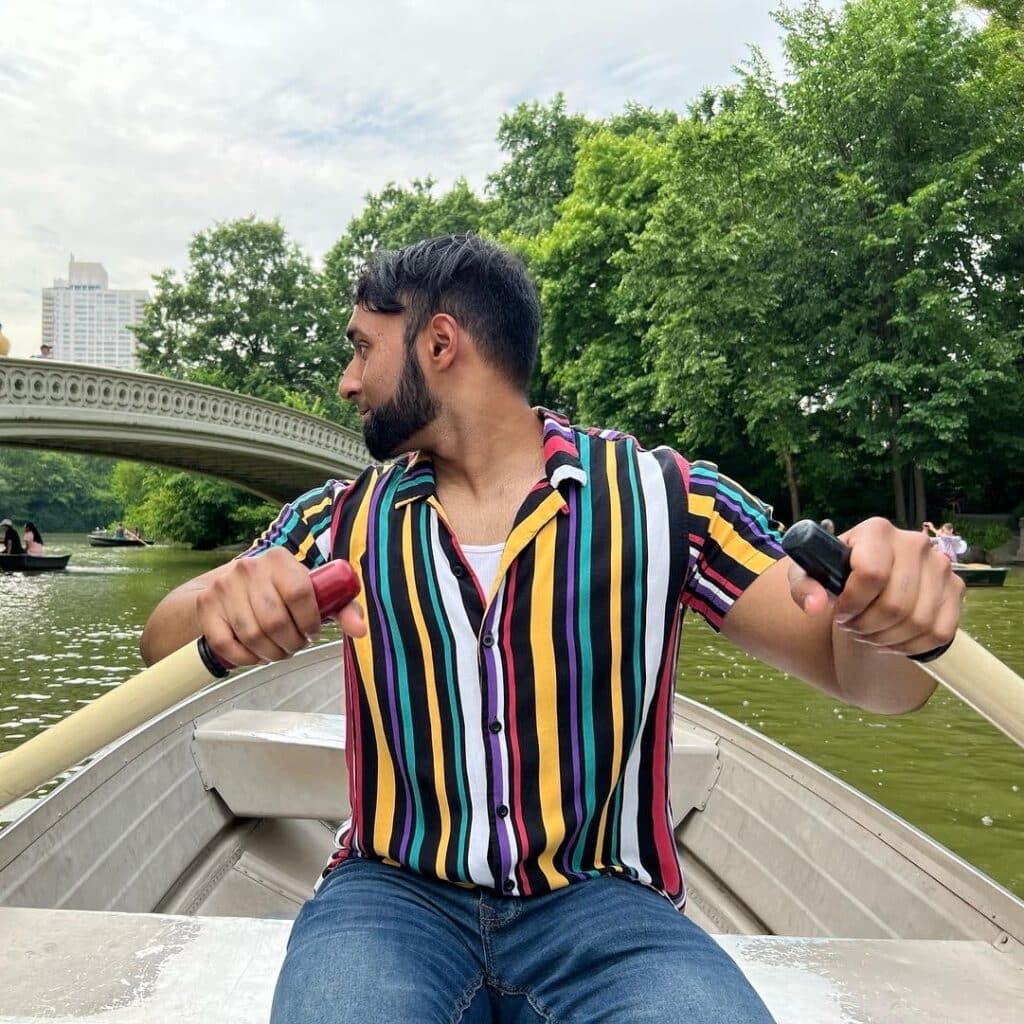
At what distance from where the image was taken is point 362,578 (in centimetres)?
116

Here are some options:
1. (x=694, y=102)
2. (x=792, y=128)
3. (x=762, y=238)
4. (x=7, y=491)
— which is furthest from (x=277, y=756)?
(x=7, y=491)

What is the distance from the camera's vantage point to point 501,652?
42.1 inches

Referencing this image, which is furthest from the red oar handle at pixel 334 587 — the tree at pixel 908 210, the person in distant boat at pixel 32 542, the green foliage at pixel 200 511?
the green foliage at pixel 200 511

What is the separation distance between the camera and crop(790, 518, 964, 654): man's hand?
2.68 ft

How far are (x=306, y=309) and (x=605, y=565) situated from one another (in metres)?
31.6

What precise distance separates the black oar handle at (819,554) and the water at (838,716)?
316cm

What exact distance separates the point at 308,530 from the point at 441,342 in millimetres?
295

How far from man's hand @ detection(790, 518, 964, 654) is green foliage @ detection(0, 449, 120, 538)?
5545cm

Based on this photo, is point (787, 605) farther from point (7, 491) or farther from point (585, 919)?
point (7, 491)

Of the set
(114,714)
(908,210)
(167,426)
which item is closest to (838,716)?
(114,714)

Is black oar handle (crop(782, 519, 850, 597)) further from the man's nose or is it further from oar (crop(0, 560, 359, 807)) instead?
the man's nose

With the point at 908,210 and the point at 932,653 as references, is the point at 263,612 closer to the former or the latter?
the point at 932,653

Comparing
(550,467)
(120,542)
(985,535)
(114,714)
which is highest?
(550,467)

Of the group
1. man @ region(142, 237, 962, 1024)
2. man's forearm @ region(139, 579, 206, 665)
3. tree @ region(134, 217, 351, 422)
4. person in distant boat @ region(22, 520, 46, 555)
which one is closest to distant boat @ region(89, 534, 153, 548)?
tree @ region(134, 217, 351, 422)
